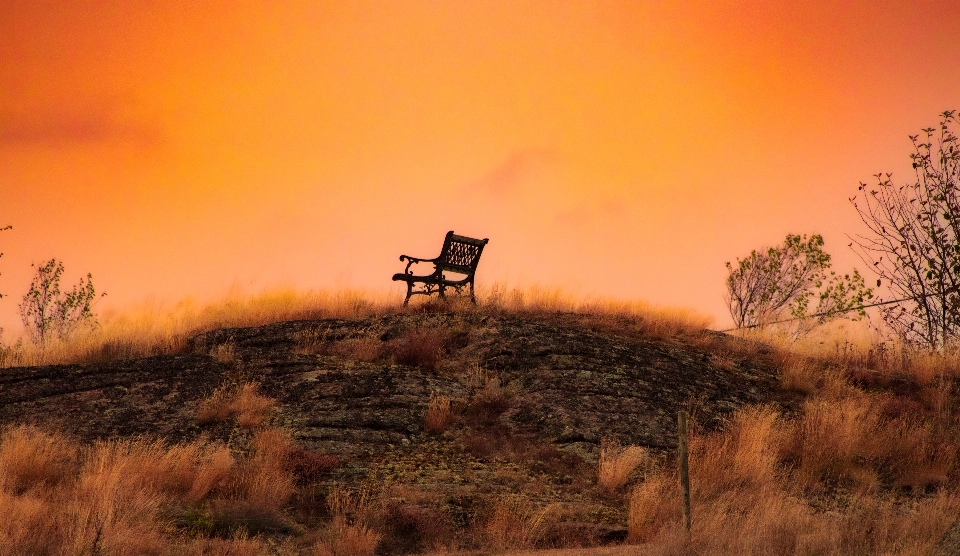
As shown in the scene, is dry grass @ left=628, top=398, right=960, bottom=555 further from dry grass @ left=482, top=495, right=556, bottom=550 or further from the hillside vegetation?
dry grass @ left=482, top=495, right=556, bottom=550

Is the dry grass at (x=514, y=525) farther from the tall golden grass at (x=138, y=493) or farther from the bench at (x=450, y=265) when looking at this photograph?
the bench at (x=450, y=265)

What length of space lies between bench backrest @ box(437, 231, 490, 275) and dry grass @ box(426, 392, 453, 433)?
16.7ft

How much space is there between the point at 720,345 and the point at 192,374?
37.8 feet

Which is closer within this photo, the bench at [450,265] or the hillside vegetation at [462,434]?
the hillside vegetation at [462,434]

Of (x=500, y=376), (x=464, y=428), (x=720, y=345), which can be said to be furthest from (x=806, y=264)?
(x=464, y=428)

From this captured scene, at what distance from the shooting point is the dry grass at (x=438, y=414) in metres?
15.7

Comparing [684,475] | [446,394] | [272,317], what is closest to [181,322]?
[272,317]

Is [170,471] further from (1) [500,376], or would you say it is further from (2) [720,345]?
(2) [720,345]

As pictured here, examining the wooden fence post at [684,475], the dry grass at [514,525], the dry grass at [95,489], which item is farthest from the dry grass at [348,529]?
the wooden fence post at [684,475]

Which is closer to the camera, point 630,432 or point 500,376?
point 630,432

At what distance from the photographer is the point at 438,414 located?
1588cm

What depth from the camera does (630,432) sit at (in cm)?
1568

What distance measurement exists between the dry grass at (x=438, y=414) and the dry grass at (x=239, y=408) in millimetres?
2737

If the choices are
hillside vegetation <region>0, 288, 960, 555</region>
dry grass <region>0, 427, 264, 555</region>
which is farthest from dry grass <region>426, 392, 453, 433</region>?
dry grass <region>0, 427, 264, 555</region>
